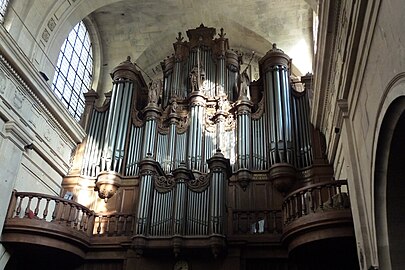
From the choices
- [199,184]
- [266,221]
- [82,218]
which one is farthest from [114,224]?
[266,221]

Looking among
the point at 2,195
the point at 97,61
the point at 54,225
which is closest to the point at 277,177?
the point at 54,225

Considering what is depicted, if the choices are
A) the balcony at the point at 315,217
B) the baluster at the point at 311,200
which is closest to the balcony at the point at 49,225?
the balcony at the point at 315,217

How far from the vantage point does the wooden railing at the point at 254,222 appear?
1012 centimetres

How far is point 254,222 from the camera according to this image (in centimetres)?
1031

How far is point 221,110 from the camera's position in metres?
12.8

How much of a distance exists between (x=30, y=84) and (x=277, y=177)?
616cm

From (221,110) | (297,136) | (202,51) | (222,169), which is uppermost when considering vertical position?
(202,51)

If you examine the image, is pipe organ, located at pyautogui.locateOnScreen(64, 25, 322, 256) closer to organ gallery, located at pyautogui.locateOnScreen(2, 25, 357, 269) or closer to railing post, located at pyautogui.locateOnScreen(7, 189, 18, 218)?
organ gallery, located at pyautogui.locateOnScreen(2, 25, 357, 269)

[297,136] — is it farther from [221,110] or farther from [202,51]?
[202,51]

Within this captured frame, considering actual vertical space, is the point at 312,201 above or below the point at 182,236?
above

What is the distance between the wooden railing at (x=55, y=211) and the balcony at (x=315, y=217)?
4.45m

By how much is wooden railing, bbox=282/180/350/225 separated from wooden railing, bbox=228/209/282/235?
0.82 meters

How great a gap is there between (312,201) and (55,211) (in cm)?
535

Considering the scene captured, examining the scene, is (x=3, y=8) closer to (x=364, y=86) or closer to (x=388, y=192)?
(x=364, y=86)
